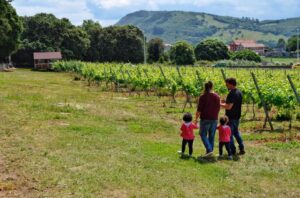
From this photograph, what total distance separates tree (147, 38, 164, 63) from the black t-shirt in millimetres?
84135

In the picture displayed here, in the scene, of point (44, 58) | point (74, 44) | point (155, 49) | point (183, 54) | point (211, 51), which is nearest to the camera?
point (44, 58)

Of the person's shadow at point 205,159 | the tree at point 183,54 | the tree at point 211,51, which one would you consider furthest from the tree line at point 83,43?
the person's shadow at point 205,159

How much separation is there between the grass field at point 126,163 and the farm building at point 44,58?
60924mm

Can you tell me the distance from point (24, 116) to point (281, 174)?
9929 millimetres

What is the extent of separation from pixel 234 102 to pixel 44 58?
68568 mm

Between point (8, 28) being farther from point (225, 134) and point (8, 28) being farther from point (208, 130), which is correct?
point (225, 134)

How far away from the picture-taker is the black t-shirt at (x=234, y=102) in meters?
10.1

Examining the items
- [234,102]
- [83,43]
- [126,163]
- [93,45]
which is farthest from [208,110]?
[93,45]

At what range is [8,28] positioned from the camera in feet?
184

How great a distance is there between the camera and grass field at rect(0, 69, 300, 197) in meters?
7.61

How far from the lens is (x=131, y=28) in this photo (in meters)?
85.3

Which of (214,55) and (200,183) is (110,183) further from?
(214,55)

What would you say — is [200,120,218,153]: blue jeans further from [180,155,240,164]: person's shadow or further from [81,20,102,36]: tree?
[81,20,102,36]: tree

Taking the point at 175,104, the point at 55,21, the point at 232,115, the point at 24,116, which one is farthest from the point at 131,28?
the point at 232,115
